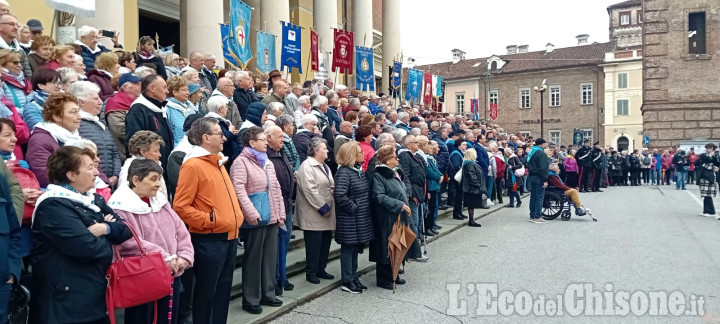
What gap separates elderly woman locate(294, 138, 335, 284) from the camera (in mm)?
6918

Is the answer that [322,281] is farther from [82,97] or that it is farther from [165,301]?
[82,97]

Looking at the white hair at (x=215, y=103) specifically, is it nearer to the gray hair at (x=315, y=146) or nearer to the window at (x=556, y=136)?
the gray hair at (x=315, y=146)

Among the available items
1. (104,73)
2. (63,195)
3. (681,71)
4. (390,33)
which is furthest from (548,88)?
(63,195)

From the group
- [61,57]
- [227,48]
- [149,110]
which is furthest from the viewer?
[227,48]

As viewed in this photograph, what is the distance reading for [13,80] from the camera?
16.9 feet

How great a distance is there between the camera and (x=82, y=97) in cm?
488

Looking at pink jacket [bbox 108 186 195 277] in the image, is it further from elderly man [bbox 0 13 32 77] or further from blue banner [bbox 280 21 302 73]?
blue banner [bbox 280 21 302 73]

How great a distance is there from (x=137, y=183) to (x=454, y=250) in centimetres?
689

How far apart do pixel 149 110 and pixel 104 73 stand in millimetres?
1831

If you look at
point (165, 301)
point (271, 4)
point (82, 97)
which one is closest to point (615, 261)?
point (165, 301)

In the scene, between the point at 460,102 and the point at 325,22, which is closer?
the point at 325,22

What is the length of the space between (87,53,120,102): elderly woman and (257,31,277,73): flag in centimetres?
750

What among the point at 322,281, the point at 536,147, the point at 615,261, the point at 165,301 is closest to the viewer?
the point at 165,301

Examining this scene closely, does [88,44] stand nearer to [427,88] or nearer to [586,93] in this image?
[427,88]
